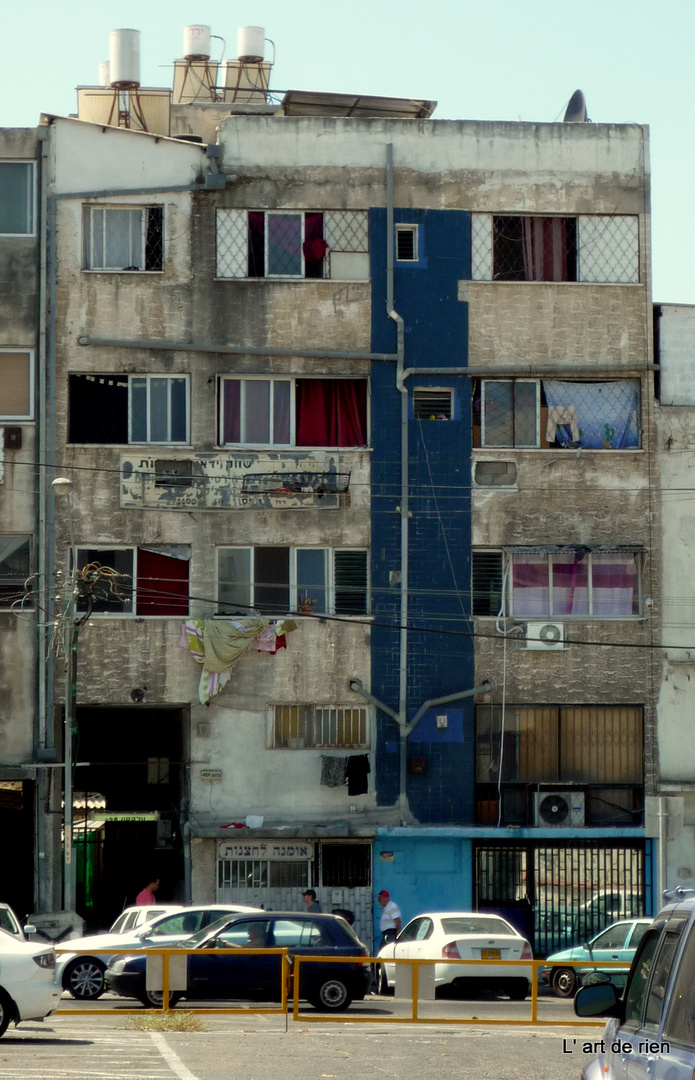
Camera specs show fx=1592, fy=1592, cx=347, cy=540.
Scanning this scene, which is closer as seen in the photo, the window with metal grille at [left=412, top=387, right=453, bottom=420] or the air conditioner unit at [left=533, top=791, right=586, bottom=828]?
the air conditioner unit at [left=533, top=791, right=586, bottom=828]

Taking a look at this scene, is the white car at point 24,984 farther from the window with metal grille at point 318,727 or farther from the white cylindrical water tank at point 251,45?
the white cylindrical water tank at point 251,45

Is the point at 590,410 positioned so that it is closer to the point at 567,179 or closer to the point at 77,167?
the point at 567,179

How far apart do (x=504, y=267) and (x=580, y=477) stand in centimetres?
439

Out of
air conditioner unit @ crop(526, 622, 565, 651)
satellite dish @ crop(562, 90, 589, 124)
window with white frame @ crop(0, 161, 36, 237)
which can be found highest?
satellite dish @ crop(562, 90, 589, 124)

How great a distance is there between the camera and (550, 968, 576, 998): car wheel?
81.6 feet

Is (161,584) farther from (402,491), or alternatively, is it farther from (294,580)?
(402,491)

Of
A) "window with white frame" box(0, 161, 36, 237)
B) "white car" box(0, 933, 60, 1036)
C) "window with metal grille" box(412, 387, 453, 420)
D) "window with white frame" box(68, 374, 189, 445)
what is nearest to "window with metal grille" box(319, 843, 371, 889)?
"window with white frame" box(68, 374, 189, 445)

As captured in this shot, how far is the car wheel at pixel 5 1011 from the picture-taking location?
54.4 feet

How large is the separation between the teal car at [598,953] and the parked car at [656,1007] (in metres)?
16.7

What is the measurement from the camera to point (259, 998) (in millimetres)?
20719

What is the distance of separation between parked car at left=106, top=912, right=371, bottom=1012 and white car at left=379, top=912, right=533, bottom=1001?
3.12 feet

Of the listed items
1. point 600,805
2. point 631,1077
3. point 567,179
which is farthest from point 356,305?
point 631,1077

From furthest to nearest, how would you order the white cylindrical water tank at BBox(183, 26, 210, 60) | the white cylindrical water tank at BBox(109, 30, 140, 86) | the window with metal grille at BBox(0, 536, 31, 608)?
the white cylindrical water tank at BBox(183, 26, 210, 60) < the white cylindrical water tank at BBox(109, 30, 140, 86) < the window with metal grille at BBox(0, 536, 31, 608)

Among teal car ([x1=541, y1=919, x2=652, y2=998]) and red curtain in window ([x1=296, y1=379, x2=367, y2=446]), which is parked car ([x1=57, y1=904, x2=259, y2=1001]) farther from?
red curtain in window ([x1=296, y1=379, x2=367, y2=446])
